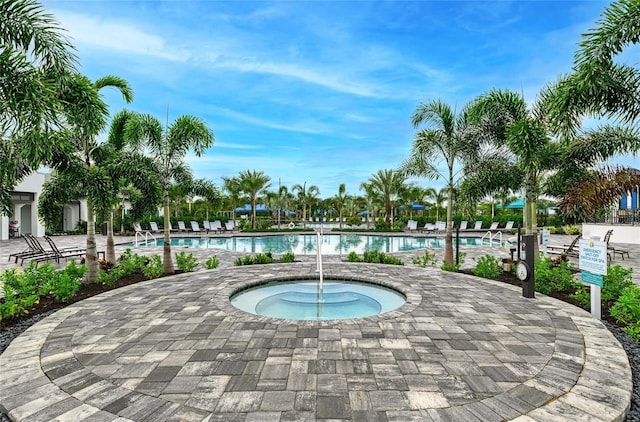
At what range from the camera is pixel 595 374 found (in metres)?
3.02

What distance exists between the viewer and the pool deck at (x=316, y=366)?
8.14ft

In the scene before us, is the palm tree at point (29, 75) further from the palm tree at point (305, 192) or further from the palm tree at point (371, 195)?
the palm tree at point (305, 192)

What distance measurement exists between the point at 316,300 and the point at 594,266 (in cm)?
459

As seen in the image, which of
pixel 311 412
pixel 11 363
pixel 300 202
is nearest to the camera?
pixel 311 412

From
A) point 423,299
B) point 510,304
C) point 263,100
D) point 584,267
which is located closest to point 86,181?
point 423,299

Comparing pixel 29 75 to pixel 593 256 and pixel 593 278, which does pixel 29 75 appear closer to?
pixel 593 256

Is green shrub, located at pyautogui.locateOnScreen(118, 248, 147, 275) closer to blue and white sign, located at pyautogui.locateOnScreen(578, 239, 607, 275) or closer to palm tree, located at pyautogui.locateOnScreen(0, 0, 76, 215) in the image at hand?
palm tree, located at pyautogui.locateOnScreen(0, 0, 76, 215)

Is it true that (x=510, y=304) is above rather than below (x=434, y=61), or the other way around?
below

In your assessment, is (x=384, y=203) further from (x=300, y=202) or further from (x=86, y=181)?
(x=86, y=181)

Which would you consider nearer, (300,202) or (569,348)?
A: (569,348)

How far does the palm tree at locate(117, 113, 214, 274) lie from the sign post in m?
8.23

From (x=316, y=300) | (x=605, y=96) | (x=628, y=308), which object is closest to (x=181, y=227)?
(x=316, y=300)

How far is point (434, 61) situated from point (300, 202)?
29389mm

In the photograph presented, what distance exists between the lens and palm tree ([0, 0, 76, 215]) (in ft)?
12.4
